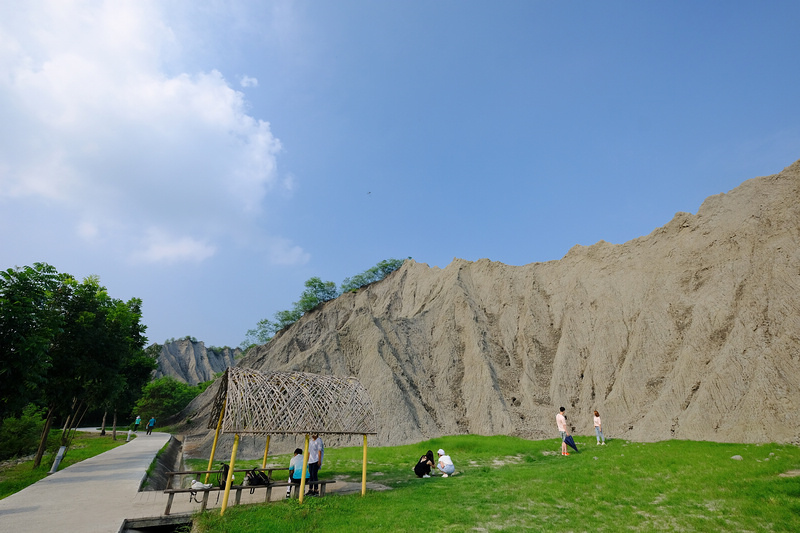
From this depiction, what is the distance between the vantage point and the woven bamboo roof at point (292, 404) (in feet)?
37.6

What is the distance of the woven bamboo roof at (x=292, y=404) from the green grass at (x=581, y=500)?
2001 mm

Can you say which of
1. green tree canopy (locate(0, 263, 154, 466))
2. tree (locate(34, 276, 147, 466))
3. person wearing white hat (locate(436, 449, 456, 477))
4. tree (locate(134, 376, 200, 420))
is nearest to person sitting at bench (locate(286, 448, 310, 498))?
person wearing white hat (locate(436, 449, 456, 477))

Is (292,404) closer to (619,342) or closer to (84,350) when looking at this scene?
(84,350)

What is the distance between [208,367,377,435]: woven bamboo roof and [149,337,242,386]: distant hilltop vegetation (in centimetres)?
8593

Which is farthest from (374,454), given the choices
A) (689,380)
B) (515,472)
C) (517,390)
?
A: (689,380)

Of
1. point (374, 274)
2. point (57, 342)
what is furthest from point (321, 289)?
point (57, 342)

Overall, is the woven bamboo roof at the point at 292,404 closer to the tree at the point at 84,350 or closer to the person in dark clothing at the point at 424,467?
the person in dark clothing at the point at 424,467

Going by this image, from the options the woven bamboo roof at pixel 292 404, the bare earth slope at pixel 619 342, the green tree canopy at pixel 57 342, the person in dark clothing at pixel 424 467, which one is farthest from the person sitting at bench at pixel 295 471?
the bare earth slope at pixel 619 342

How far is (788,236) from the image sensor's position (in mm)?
26797

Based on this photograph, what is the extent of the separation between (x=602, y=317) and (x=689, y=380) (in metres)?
9.56

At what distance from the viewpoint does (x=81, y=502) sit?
1151 cm

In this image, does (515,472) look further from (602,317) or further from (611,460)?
(602,317)

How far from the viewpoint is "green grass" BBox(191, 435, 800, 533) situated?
9227 millimetres

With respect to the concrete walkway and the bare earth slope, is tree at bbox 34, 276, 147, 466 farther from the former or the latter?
the bare earth slope
